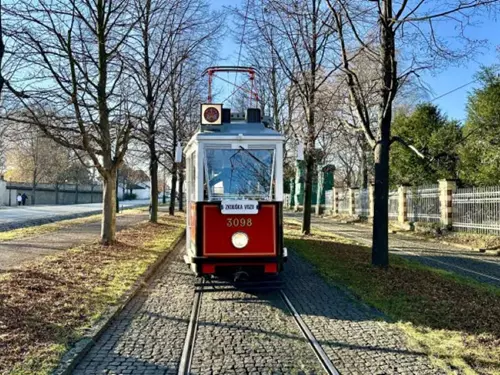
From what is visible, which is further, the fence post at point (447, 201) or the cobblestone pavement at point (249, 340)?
the fence post at point (447, 201)

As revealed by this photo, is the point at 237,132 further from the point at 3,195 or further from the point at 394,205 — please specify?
the point at 3,195

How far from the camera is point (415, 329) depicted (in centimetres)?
628

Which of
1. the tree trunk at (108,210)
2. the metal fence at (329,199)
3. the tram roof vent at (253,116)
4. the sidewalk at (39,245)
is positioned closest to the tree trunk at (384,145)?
the tram roof vent at (253,116)

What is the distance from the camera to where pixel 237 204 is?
8.14 metres

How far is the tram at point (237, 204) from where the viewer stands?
8.18 m

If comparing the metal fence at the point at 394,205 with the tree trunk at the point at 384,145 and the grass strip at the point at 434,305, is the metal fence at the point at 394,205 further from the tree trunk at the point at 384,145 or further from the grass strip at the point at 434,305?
the tree trunk at the point at 384,145

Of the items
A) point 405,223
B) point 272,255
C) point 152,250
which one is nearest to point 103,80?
point 152,250

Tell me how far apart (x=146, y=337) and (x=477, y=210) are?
15113mm

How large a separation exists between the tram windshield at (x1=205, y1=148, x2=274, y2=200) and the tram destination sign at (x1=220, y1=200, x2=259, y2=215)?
0.16m

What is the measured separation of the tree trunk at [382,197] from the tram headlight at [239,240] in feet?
13.0

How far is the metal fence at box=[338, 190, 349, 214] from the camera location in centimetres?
3553

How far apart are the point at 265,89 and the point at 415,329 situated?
2087cm

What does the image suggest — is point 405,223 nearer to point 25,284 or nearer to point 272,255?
point 272,255

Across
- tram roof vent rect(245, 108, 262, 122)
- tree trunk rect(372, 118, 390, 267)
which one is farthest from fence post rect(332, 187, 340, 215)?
tram roof vent rect(245, 108, 262, 122)
